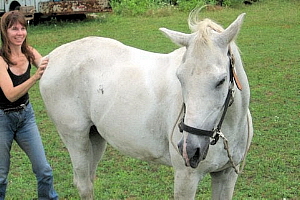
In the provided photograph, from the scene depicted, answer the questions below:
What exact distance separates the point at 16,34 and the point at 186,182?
5.59 feet

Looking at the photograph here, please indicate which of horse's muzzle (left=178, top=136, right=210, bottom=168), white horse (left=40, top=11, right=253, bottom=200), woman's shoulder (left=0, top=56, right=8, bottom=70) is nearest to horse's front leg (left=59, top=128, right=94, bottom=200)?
white horse (left=40, top=11, right=253, bottom=200)

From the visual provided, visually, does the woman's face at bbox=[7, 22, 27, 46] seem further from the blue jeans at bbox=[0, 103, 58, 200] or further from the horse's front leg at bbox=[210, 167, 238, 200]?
the horse's front leg at bbox=[210, 167, 238, 200]

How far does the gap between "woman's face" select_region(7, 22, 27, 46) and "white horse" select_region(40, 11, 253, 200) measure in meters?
0.39

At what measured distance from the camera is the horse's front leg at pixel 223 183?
3.45 m

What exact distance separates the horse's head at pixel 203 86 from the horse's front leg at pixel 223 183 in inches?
30.6

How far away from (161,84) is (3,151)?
145cm

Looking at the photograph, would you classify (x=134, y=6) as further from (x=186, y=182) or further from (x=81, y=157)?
(x=186, y=182)

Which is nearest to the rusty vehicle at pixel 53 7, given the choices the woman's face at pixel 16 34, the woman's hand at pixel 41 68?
the woman's hand at pixel 41 68

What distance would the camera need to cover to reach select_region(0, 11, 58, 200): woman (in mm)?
3744

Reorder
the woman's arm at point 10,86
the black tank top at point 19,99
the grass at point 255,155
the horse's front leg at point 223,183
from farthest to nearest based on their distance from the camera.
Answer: the grass at point 255,155 < the black tank top at point 19,99 < the woman's arm at point 10,86 < the horse's front leg at point 223,183

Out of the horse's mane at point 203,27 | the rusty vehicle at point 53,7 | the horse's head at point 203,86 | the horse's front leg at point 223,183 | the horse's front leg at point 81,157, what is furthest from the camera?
the rusty vehicle at point 53,7

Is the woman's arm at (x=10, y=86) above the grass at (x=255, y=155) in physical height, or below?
above

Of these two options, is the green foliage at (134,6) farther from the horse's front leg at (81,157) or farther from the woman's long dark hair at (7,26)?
the woman's long dark hair at (7,26)

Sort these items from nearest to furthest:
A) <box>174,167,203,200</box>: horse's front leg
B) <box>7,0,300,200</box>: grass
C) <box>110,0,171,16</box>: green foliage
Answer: <box>174,167,203,200</box>: horse's front leg < <box>7,0,300,200</box>: grass < <box>110,0,171,16</box>: green foliage
